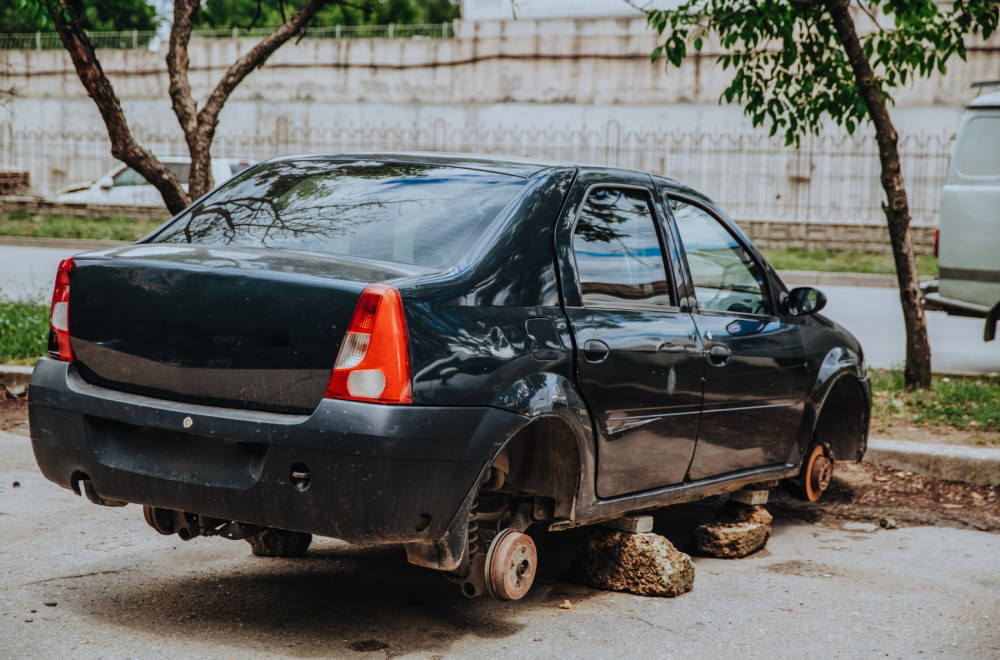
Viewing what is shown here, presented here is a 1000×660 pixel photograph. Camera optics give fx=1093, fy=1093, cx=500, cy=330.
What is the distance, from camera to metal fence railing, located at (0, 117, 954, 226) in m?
21.1

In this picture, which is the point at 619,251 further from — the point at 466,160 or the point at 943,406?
the point at 943,406

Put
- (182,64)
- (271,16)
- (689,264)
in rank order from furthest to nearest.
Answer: (271,16)
(182,64)
(689,264)

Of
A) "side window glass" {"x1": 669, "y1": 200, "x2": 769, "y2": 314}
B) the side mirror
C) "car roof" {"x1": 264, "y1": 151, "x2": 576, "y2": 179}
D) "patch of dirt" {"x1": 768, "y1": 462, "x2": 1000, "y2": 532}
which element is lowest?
"patch of dirt" {"x1": 768, "y1": 462, "x2": 1000, "y2": 532}

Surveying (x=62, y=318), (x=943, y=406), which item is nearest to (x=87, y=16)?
(x=943, y=406)

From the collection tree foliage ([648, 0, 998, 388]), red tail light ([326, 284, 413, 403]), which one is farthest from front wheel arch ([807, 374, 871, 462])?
red tail light ([326, 284, 413, 403])

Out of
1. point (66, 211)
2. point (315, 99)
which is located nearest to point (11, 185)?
point (66, 211)

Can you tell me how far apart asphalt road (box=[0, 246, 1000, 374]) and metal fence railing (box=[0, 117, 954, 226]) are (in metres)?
4.87

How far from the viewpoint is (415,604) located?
4.04m

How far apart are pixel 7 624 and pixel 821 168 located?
2030 cm

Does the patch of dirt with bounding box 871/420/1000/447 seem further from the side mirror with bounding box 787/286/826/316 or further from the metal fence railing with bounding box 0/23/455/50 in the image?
the metal fence railing with bounding box 0/23/455/50

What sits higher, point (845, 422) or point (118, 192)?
point (118, 192)

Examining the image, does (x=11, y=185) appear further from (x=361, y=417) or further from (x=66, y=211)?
(x=361, y=417)

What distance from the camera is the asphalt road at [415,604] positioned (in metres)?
3.58

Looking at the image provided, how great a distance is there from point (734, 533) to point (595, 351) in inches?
61.5
